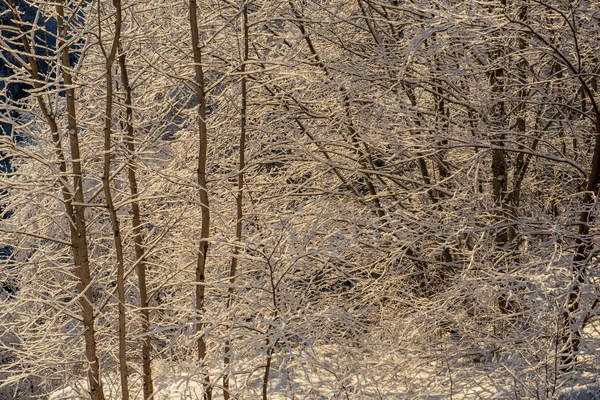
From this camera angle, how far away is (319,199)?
5.84 meters

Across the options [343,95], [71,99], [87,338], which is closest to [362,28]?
[343,95]

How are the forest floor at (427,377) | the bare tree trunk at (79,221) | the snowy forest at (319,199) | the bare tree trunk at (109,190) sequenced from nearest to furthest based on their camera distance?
1. the bare tree trunk at (109,190)
2. the bare tree trunk at (79,221)
3. the snowy forest at (319,199)
4. the forest floor at (427,377)

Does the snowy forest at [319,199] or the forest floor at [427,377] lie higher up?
the snowy forest at [319,199]

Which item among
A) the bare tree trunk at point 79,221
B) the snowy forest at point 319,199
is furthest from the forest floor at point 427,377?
the bare tree trunk at point 79,221

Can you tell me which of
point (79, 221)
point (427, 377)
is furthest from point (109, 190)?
point (427, 377)

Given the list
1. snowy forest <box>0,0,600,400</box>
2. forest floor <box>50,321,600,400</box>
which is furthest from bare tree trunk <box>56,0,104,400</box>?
forest floor <box>50,321,600,400</box>

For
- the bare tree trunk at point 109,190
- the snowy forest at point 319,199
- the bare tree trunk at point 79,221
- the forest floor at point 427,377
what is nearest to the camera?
the bare tree trunk at point 109,190

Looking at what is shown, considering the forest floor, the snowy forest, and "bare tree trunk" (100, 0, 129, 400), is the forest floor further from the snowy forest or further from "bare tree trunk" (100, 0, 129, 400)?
"bare tree trunk" (100, 0, 129, 400)

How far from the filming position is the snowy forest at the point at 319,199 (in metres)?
4.47

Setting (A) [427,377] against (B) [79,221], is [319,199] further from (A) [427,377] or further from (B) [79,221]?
(B) [79,221]

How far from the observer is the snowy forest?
4473 mm

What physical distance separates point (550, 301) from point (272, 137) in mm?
3353

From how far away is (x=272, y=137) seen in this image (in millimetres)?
6883

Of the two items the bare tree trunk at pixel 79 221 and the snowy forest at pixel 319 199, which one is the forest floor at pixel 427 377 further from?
the bare tree trunk at pixel 79 221
